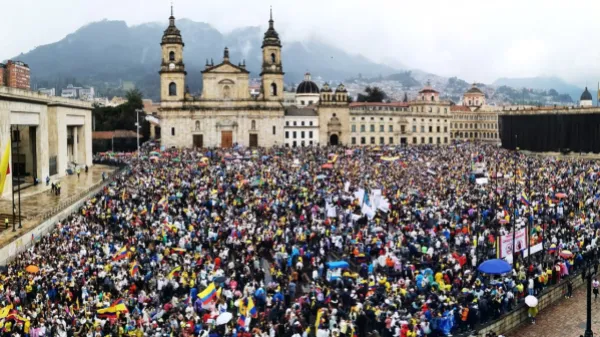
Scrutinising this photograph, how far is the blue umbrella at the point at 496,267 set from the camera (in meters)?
17.2

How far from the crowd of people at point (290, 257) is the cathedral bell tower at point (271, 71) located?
112ft

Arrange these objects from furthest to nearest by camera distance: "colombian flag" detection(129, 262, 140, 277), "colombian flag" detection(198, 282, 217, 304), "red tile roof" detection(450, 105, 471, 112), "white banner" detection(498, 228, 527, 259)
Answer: "red tile roof" detection(450, 105, 471, 112) < "colombian flag" detection(129, 262, 140, 277) < "white banner" detection(498, 228, 527, 259) < "colombian flag" detection(198, 282, 217, 304)

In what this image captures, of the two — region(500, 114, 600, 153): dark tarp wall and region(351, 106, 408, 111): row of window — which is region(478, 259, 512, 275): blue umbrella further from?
region(351, 106, 408, 111): row of window

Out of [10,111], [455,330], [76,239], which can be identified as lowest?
[455,330]

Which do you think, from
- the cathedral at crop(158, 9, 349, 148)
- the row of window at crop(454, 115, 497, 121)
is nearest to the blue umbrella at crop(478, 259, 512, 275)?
the cathedral at crop(158, 9, 349, 148)

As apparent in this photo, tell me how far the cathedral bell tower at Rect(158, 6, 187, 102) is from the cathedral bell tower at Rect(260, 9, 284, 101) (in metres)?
9.32

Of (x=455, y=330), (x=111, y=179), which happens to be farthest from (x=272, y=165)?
(x=455, y=330)

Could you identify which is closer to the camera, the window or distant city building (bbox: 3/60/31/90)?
distant city building (bbox: 3/60/31/90)

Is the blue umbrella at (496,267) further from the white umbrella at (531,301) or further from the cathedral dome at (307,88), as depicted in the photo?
the cathedral dome at (307,88)

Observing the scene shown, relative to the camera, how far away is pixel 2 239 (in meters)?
22.4

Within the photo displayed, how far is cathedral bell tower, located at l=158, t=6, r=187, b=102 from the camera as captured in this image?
66688 mm

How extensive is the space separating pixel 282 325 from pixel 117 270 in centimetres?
675

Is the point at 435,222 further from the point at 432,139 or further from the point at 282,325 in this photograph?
the point at 432,139

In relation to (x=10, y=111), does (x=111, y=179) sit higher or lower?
lower
